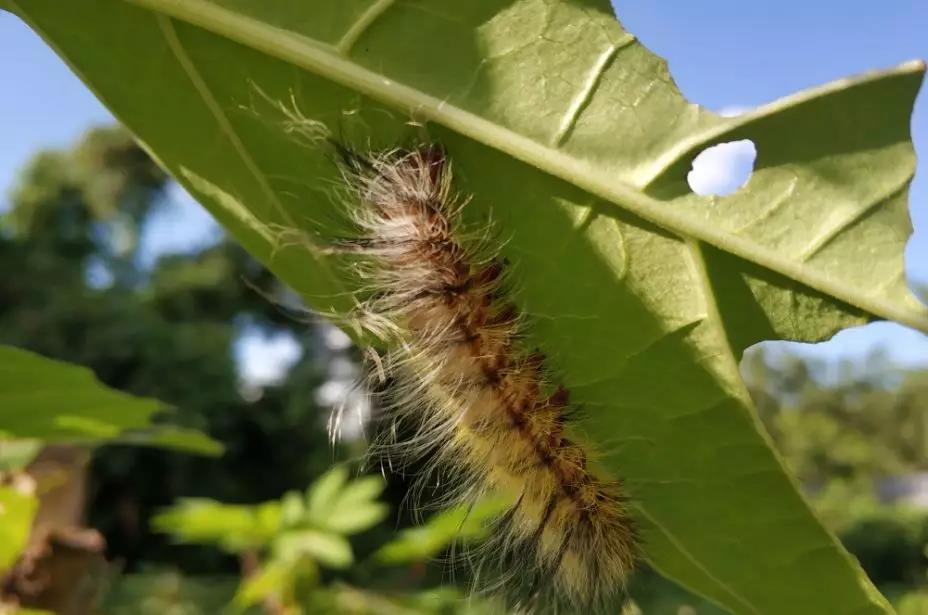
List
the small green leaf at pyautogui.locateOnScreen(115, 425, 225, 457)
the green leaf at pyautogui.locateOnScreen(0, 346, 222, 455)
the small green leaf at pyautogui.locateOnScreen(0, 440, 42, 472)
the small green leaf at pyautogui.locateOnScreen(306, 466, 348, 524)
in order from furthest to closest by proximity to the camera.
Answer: the small green leaf at pyautogui.locateOnScreen(306, 466, 348, 524), the small green leaf at pyautogui.locateOnScreen(115, 425, 225, 457), the small green leaf at pyautogui.locateOnScreen(0, 440, 42, 472), the green leaf at pyautogui.locateOnScreen(0, 346, 222, 455)

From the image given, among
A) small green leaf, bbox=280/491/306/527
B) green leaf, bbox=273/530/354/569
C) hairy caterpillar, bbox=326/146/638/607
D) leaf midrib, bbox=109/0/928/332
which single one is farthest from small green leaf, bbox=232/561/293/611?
leaf midrib, bbox=109/0/928/332

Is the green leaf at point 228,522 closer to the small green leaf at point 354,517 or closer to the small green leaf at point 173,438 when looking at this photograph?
Answer: the small green leaf at point 354,517

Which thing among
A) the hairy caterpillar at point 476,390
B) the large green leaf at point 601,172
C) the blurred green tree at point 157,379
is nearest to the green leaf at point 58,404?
the large green leaf at point 601,172

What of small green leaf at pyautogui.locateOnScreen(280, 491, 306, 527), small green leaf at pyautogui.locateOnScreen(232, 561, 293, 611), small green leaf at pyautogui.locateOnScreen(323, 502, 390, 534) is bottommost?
small green leaf at pyautogui.locateOnScreen(232, 561, 293, 611)

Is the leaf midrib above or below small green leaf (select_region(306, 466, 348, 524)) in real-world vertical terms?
above

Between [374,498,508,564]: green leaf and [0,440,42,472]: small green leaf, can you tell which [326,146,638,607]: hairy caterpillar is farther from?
[0,440,42,472]: small green leaf

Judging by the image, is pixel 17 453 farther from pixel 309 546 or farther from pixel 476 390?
pixel 309 546

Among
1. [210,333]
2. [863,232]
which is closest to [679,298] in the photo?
[863,232]

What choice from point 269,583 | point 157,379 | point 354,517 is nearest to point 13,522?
point 269,583

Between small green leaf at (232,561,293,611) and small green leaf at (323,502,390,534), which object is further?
small green leaf at (323,502,390,534)
